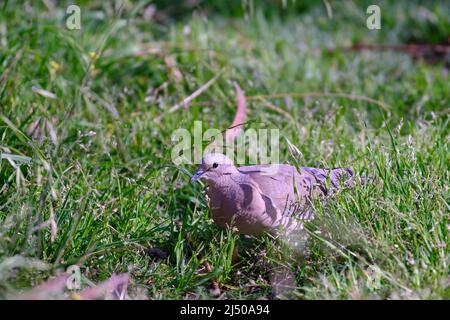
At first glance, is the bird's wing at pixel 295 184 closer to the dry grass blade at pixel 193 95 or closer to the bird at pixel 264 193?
the bird at pixel 264 193

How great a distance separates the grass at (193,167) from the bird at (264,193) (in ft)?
0.27

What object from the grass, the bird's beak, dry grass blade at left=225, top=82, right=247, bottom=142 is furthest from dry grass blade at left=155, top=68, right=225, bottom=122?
the bird's beak

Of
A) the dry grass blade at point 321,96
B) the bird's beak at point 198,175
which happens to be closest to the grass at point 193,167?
the dry grass blade at point 321,96

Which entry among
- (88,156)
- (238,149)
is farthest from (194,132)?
(88,156)

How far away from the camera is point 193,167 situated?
12.6 ft

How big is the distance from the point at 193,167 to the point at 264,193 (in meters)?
0.76

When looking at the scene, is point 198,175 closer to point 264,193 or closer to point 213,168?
point 213,168

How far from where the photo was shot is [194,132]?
12.9ft

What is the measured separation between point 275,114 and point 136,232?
1.61m

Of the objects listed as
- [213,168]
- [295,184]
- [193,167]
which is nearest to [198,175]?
[213,168]

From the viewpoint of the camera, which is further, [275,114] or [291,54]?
[291,54]

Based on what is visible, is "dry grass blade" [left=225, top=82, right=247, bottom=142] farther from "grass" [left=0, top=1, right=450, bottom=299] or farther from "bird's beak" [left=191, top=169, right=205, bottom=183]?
"bird's beak" [left=191, top=169, right=205, bottom=183]

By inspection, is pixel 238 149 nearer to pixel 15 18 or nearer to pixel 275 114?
pixel 275 114

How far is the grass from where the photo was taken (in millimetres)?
2844
